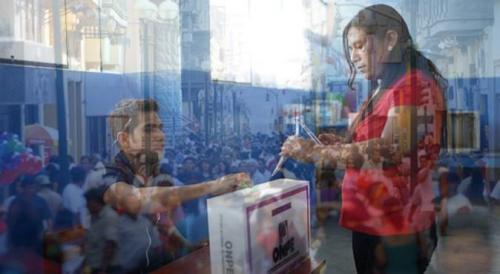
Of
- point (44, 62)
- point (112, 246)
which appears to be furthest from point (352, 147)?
point (44, 62)

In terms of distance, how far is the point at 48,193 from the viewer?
1.28 meters

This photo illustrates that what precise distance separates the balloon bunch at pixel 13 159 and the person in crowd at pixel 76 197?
0.30 ft

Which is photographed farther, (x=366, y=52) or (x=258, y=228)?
(x=366, y=52)

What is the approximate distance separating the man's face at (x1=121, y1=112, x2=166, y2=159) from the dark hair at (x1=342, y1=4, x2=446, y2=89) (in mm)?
547

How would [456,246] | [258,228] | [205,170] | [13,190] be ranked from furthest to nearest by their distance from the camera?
1. [456,246]
2. [205,170]
3. [13,190]
4. [258,228]

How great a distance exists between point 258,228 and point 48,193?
0.60 m

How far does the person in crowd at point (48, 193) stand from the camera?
4.14ft

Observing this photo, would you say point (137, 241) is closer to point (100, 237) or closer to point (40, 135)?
point (100, 237)

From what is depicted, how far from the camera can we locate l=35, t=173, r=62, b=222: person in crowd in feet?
4.14

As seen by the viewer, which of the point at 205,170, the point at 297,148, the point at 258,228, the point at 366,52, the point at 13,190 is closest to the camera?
the point at 258,228

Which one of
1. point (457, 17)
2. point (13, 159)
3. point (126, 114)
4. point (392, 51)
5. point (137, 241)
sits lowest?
point (137, 241)

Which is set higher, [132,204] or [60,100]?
[60,100]

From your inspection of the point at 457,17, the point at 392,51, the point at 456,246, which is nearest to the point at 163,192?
the point at 392,51

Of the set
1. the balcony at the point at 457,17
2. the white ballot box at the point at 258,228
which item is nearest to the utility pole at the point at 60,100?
the white ballot box at the point at 258,228
